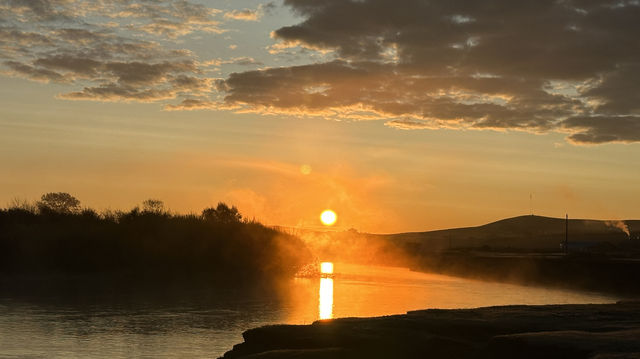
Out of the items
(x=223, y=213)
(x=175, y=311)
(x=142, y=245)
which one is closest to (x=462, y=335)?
(x=175, y=311)

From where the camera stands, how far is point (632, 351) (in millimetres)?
12680

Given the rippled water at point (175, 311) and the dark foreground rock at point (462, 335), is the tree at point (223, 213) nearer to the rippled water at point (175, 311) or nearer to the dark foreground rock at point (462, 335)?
the rippled water at point (175, 311)

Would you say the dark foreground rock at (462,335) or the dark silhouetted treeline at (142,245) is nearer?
the dark foreground rock at (462,335)

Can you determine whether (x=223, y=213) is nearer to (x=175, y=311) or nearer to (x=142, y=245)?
(x=142, y=245)

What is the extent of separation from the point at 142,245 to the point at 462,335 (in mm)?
62245

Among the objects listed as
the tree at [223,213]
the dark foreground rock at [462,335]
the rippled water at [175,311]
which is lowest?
the rippled water at [175,311]

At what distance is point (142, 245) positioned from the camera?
74750mm

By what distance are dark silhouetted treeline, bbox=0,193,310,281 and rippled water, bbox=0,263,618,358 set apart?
28.0 ft

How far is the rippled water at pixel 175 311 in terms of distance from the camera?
1149 inches

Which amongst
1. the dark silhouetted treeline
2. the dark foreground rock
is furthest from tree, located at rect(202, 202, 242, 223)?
the dark foreground rock

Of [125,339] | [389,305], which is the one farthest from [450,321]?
[389,305]

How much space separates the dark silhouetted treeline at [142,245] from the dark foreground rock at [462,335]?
5477 centimetres

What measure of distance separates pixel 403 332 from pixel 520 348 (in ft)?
9.71

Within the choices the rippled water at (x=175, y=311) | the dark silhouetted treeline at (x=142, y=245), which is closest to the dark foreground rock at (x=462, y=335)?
the rippled water at (x=175, y=311)
